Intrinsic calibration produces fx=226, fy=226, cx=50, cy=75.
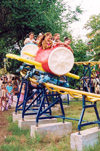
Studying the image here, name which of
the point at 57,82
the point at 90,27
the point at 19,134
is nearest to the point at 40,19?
the point at 57,82

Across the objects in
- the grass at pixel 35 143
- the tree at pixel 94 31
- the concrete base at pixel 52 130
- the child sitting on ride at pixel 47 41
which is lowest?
the grass at pixel 35 143

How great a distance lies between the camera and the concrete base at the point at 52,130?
5.14 meters

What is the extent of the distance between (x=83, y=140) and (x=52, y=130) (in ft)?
4.38

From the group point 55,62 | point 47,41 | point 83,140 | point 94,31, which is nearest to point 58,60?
point 55,62

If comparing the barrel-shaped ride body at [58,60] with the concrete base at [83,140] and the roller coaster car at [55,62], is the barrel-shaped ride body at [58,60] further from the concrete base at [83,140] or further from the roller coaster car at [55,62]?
the concrete base at [83,140]

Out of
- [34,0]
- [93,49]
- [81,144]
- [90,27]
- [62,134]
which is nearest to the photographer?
[81,144]

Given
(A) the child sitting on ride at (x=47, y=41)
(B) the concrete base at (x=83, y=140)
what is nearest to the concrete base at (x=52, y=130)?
(B) the concrete base at (x=83, y=140)

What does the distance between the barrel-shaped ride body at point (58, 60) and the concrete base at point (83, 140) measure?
145cm

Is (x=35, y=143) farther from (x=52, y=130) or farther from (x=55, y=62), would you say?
(x=55, y=62)

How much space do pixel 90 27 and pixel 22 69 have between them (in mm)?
24643

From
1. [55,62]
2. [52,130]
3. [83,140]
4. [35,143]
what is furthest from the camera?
[52,130]

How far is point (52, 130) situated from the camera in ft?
17.3

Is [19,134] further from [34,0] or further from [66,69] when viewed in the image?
[34,0]

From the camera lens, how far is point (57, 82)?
554 cm
